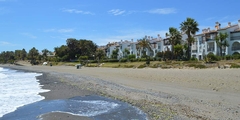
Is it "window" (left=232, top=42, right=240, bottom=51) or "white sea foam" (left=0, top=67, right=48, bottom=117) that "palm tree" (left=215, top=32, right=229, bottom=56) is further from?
"white sea foam" (left=0, top=67, right=48, bottom=117)

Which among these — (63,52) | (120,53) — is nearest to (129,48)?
(120,53)

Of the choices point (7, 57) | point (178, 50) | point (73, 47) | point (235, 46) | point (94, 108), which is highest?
point (73, 47)

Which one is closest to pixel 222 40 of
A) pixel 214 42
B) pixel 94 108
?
pixel 214 42

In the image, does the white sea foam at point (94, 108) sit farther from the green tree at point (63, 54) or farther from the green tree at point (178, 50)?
the green tree at point (63, 54)

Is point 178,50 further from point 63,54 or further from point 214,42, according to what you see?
point 63,54

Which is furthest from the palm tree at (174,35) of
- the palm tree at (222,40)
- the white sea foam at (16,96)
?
the white sea foam at (16,96)

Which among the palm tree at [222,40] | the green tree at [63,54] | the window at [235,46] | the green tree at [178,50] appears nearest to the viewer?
the palm tree at [222,40]

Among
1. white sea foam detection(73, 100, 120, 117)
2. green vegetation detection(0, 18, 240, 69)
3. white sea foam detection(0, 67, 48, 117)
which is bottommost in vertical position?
white sea foam detection(0, 67, 48, 117)

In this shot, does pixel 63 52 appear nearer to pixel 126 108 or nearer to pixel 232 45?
pixel 232 45

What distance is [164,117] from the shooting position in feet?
28.6

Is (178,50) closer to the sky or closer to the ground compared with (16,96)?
closer to the sky

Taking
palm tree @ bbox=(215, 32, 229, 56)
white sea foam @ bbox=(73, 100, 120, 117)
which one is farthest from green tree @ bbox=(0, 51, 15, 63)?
white sea foam @ bbox=(73, 100, 120, 117)

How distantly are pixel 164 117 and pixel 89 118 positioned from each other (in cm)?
298

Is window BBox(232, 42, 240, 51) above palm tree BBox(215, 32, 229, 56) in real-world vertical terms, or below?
below
